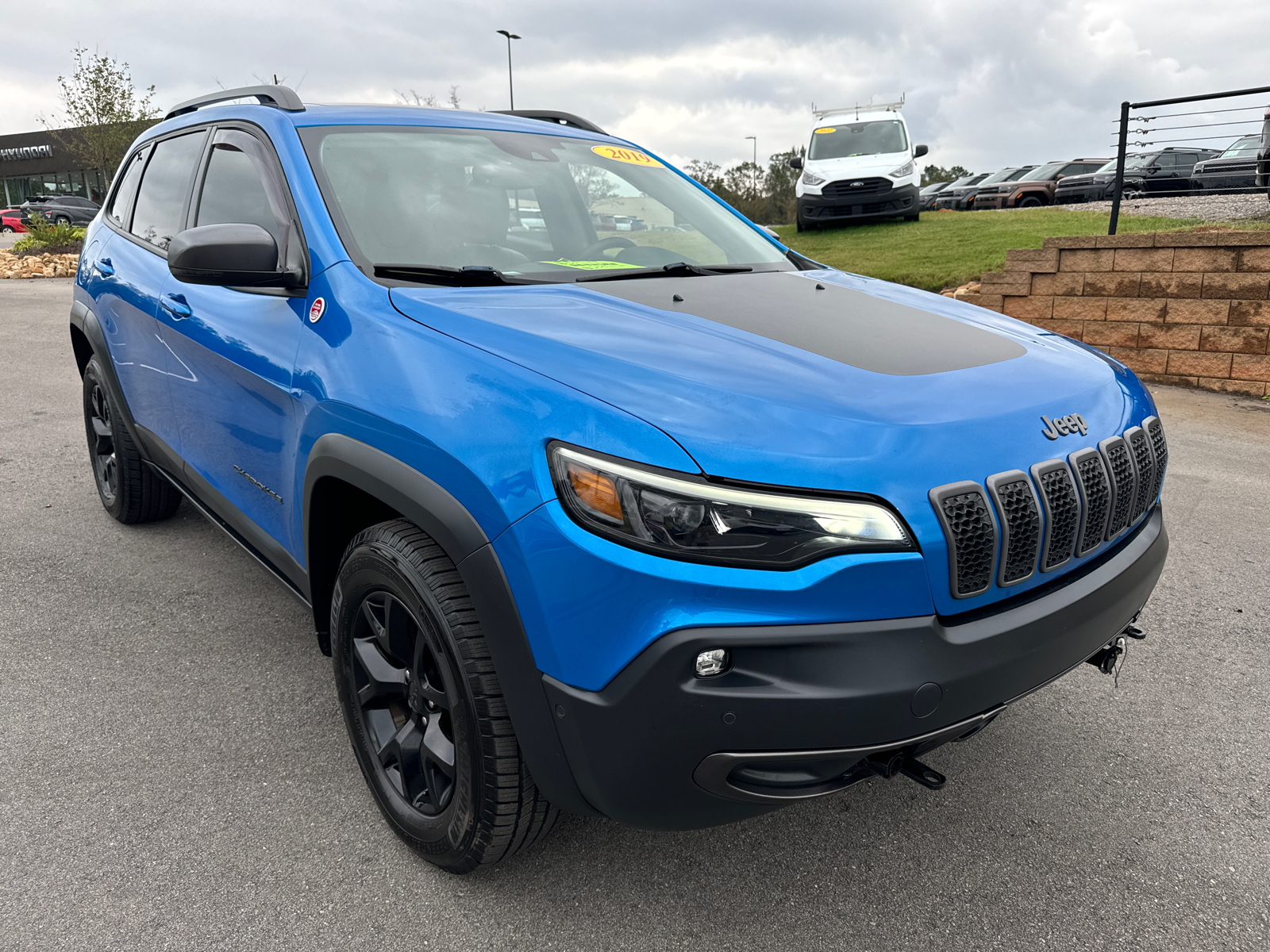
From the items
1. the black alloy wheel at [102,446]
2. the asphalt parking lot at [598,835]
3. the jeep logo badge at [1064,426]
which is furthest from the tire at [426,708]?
the black alloy wheel at [102,446]

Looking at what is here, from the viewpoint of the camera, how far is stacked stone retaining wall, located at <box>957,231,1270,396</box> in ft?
24.2

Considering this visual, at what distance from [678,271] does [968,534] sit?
1.44m

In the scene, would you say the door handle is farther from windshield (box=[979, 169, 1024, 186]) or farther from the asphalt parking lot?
windshield (box=[979, 169, 1024, 186])

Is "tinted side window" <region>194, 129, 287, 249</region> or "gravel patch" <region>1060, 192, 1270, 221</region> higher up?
"gravel patch" <region>1060, 192, 1270, 221</region>

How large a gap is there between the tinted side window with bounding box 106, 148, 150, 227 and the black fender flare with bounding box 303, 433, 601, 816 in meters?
3.20

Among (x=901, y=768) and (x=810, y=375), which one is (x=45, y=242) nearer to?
(x=810, y=375)

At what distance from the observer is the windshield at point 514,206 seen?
8.34 feet

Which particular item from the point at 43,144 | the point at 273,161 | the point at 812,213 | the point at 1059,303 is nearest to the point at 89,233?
the point at 273,161

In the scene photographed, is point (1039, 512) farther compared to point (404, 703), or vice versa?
point (404, 703)

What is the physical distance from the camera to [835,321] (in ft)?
A: 7.53

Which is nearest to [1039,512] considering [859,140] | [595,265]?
[595,265]

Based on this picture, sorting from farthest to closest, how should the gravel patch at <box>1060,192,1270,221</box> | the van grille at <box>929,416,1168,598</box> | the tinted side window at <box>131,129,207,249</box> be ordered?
the gravel patch at <box>1060,192,1270,221</box> → the tinted side window at <box>131,129,207,249</box> → the van grille at <box>929,416,1168,598</box>

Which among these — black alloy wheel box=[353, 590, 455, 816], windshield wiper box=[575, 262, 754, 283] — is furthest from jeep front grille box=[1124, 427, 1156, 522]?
black alloy wheel box=[353, 590, 455, 816]

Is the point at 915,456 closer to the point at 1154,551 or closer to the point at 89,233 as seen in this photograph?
the point at 1154,551
